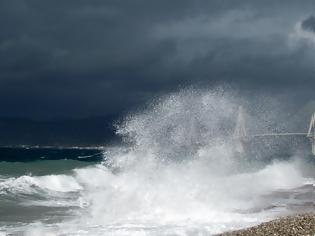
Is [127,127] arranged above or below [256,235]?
above

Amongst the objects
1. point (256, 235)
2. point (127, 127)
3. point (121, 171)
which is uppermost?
point (127, 127)

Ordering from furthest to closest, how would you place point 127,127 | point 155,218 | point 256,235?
1. point 127,127
2. point 155,218
3. point 256,235

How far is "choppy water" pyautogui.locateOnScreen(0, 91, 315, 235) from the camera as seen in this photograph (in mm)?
23516

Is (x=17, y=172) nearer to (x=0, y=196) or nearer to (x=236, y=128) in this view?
(x=0, y=196)

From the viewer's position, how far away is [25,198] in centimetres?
3416

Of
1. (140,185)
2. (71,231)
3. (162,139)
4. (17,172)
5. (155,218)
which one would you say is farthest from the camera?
(17,172)

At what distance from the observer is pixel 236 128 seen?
209ft

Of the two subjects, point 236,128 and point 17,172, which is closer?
point 17,172

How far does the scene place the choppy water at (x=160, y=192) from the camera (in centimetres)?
2352

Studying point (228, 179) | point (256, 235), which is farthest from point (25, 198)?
point (256, 235)

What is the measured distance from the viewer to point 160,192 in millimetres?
30781

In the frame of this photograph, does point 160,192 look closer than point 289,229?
No

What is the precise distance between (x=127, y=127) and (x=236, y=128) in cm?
2386

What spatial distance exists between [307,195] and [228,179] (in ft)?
20.7
